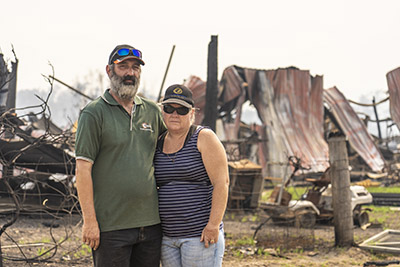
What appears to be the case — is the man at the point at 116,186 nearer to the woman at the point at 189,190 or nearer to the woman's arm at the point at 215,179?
the woman at the point at 189,190

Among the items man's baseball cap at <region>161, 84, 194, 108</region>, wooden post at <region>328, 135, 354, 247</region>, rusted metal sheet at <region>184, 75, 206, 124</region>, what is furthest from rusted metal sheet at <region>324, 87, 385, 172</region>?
man's baseball cap at <region>161, 84, 194, 108</region>

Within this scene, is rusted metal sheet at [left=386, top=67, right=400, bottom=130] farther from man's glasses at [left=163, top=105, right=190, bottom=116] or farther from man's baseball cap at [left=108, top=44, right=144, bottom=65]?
man's baseball cap at [left=108, top=44, right=144, bottom=65]

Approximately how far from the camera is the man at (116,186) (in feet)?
9.16

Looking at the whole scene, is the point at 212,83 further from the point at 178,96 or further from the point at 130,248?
the point at 130,248

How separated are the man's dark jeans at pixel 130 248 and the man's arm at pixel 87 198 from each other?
94 millimetres

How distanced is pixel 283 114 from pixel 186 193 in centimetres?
1808

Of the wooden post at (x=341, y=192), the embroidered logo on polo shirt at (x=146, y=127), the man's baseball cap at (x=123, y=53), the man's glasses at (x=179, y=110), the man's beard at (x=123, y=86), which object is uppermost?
the man's baseball cap at (x=123, y=53)

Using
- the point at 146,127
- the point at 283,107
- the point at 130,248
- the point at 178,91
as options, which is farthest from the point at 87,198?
the point at 283,107

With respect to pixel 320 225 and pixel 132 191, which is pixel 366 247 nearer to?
pixel 320 225

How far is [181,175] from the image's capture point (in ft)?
9.57

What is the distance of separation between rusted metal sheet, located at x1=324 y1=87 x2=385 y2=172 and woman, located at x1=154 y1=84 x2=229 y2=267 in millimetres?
20109

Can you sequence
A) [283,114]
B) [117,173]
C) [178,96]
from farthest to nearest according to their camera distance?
[283,114] → [178,96] → [117,173]

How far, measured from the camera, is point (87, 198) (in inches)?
109

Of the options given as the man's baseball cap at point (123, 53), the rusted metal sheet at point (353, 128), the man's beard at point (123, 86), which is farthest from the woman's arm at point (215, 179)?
the rusted metal sheet at point (353, 128)
